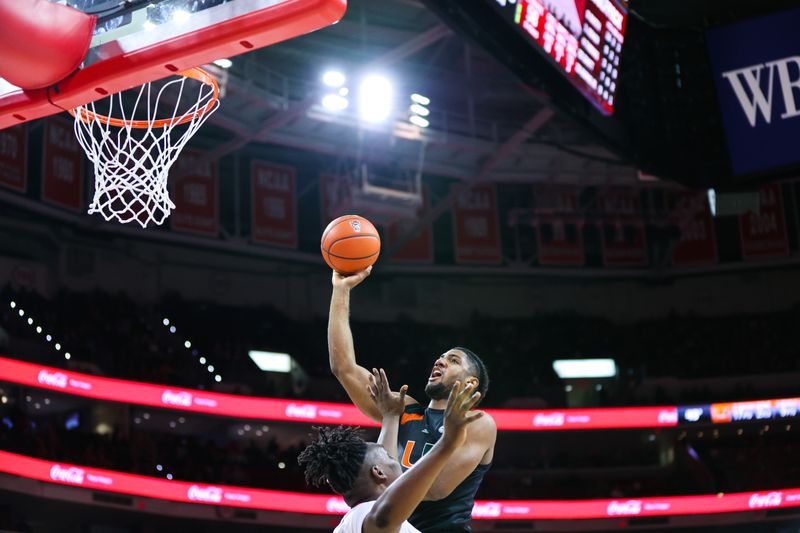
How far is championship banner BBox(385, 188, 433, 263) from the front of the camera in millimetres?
20078

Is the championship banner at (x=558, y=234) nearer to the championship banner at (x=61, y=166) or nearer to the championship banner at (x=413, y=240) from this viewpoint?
the championship banner at (x=413, y=240)

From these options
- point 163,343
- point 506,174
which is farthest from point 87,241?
point 506,174

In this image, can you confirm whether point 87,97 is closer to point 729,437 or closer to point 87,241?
point 87,241

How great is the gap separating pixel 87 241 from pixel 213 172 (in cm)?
239

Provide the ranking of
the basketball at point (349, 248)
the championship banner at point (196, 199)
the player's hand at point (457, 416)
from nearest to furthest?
1. the player's hand at point (457, 416)
2. the basketball at point (349, 248)
3. the championship banner at point (196, 199)

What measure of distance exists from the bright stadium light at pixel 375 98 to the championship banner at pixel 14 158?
16.7ft

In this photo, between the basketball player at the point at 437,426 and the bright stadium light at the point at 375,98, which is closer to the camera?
the basketball player at the point at 437,426

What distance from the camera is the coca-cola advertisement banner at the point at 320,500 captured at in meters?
13.8

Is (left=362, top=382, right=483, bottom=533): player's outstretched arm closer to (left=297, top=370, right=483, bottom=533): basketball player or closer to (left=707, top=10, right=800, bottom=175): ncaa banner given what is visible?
(left=297, top=370, right=483, bottom=533): basketball player

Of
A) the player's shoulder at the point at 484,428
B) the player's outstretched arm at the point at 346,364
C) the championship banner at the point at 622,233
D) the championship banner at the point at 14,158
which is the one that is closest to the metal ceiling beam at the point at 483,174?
the championship banner at the point at 622,233

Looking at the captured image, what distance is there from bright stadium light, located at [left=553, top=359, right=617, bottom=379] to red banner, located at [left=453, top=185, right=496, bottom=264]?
2403 mm

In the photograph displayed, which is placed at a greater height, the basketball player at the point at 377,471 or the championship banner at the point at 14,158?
the championship banner at the point at 14,158

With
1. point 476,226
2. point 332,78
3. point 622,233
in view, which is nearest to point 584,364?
point 622,233

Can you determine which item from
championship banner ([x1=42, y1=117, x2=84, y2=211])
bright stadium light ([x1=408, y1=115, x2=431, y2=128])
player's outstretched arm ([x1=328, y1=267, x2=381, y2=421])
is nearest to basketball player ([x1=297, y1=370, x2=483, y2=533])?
player's outstretched arm ([x1=328, y1=267, x2=381, y2=421])
